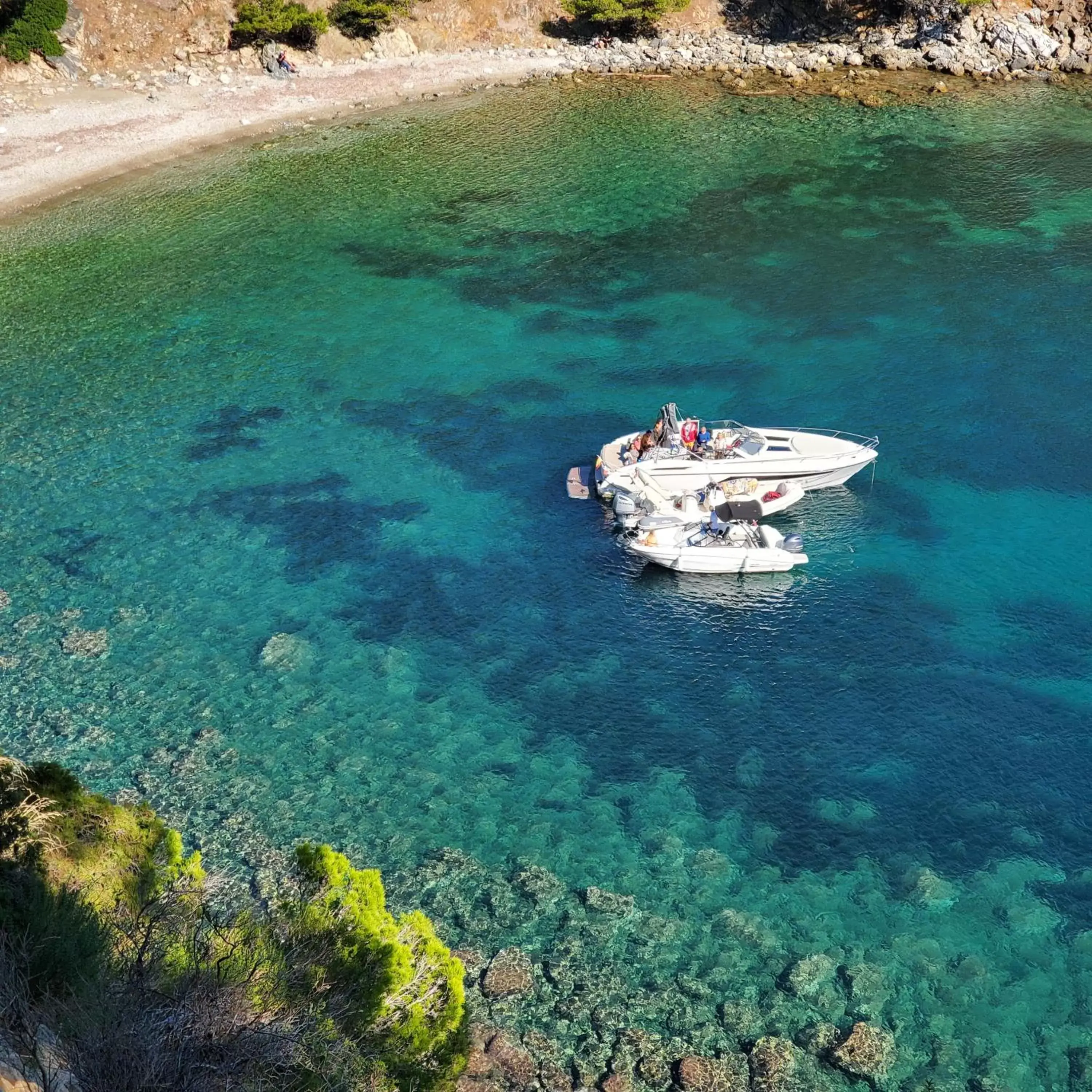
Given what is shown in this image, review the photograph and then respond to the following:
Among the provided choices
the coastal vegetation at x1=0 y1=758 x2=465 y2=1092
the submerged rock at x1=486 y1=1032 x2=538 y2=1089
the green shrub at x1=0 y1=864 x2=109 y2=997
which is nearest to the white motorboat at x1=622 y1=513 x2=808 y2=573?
the coastal vegetation at x1=0 y1=758 x2=465 y2=1092

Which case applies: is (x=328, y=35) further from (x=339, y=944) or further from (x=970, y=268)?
(x=339, y=944)

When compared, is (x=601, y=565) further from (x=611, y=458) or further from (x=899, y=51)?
(x=899, y=51)

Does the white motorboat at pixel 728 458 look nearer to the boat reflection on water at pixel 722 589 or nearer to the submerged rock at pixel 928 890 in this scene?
the boat reflection on water at pixel 722 589

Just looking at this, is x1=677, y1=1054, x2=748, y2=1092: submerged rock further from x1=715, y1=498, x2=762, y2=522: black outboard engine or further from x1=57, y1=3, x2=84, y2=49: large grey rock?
x1=57, y1=3, x2=84, y2=49: large grey rock

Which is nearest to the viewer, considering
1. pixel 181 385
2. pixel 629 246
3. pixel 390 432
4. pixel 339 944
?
pixel 339 944

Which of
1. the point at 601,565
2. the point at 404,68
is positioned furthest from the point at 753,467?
the point at 404,68

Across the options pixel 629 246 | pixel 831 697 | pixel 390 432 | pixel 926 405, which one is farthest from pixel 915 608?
pixel 629 246

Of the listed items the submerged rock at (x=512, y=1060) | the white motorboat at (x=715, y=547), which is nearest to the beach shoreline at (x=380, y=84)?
the white motorboat at (x=715, y=547)
